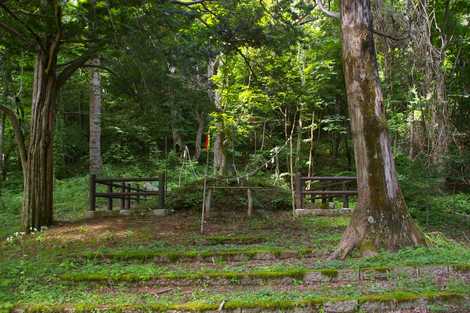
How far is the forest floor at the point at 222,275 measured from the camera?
404 cm

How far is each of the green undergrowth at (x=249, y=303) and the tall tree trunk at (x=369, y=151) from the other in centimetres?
176

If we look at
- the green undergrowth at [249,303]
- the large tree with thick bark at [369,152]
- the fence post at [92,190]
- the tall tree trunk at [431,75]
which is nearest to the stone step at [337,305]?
the green undergrowth at [249,303]

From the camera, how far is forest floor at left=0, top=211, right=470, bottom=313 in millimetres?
4043

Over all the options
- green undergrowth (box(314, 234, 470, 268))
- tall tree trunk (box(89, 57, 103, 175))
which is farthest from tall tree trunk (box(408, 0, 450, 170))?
tall tree trunk (box(89, 57, 103, 175))

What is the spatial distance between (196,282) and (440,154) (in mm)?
7161

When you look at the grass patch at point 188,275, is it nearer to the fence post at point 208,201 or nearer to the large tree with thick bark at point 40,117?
the large tree with thick bark at point 40,117

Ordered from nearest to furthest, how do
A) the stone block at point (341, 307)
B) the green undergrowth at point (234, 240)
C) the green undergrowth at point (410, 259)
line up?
the stone block at point (341, 307) → the green undergrowth at point (410, 259) → the green undergrowth at point (234, 240)

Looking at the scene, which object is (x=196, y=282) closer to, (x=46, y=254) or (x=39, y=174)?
(x=46, y=254)

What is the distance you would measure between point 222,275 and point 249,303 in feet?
3.45

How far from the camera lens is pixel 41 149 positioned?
875 cm

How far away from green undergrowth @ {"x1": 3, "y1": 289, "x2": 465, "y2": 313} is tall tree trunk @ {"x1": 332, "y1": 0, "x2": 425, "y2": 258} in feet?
5.77

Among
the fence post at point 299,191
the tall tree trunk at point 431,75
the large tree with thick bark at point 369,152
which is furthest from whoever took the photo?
the fence post at point 299,191

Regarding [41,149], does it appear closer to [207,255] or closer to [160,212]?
[160,212]

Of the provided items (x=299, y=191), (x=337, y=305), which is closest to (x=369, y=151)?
(x=337, y=305)
